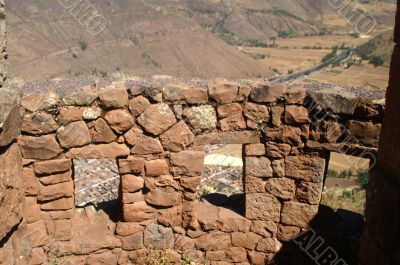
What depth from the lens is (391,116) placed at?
225 centimetres

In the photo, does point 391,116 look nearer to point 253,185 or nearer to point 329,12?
point 253,185

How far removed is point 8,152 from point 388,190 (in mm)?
3406

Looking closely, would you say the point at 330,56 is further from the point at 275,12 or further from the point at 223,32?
the point at 275,12

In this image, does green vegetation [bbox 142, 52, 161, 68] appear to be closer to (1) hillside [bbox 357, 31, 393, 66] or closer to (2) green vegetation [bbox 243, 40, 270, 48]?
(1) hillside [bbox 357, 31, 393, 66]

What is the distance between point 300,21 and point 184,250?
330ft

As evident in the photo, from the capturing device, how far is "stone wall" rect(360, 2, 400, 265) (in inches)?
86.1

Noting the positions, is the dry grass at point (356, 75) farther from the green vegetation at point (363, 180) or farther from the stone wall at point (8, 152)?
the stone wall at point (8, 152)

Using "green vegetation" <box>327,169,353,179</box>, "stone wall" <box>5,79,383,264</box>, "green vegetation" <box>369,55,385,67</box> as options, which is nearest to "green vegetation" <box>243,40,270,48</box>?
"green vegetation" <box>369,55,385,67</box>

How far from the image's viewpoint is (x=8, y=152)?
13.8 feet

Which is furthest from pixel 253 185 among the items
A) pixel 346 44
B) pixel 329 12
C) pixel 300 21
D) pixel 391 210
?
pixel 329 12

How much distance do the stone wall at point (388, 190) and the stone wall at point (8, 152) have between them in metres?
3.04

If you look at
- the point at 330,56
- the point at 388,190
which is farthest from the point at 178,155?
the point at 330,56

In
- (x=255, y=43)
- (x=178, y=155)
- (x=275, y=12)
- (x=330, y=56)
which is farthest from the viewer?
(x=275, y=12)

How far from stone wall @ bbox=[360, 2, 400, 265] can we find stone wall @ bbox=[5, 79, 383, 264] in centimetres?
242
